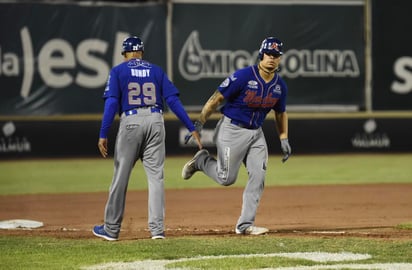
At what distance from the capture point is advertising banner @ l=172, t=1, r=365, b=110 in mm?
21594

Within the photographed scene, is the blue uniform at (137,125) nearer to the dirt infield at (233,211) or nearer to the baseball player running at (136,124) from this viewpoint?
the baseball player running at (136,124)

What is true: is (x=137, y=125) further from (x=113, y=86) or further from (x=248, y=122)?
(x=248, y=122)

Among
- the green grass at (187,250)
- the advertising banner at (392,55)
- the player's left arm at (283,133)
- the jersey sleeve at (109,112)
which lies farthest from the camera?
the advertising banner at (392,55)

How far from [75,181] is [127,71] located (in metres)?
8.22

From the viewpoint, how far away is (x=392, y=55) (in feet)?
72.8

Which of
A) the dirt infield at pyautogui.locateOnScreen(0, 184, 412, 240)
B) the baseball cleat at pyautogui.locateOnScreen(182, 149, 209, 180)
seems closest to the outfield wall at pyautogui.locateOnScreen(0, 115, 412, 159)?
the dirt infield at pyautogui.locateOnScreen(0, 184, 412, 240)

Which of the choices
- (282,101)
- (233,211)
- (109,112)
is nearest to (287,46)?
(233,211)

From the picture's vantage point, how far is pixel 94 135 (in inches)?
821

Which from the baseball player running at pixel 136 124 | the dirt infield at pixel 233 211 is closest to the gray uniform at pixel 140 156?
the baseball player running at pixel 136 124

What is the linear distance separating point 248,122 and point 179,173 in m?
8.71

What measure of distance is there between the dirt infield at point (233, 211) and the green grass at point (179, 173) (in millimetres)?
1049

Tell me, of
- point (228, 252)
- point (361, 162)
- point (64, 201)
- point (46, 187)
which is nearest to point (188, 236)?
point (228, 252)

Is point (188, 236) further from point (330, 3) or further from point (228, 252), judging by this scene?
point (330, 3)

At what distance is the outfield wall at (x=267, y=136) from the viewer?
2062cm
